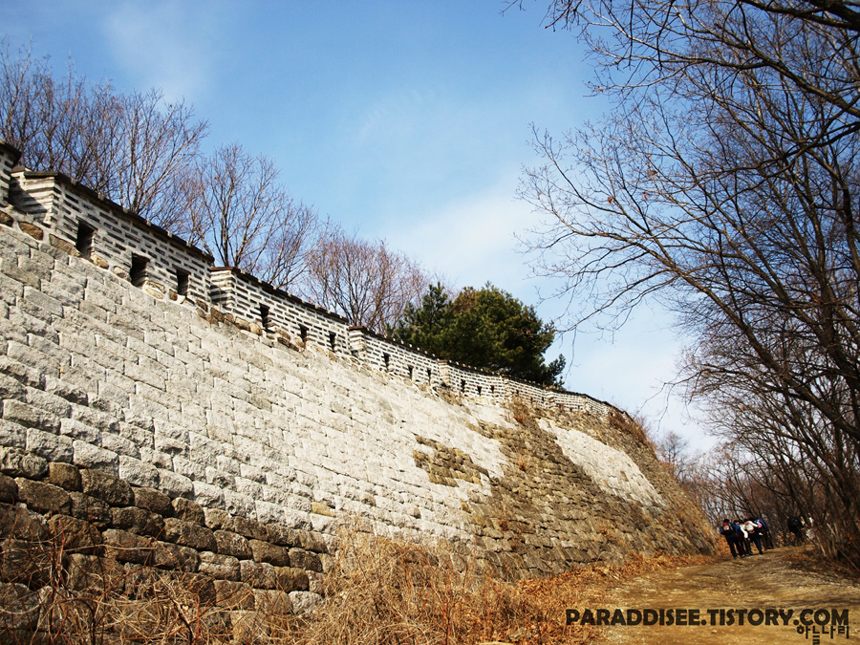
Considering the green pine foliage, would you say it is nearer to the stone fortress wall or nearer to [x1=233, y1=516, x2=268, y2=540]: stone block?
the stone fortress wall

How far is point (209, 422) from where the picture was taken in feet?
20.0

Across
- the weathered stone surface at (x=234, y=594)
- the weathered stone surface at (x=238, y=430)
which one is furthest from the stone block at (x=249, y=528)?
the weathered stone surface at (x=234, y=594)

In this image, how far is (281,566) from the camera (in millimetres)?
5777

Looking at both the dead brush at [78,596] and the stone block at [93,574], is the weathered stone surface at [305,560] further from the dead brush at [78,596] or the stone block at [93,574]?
the stone block at [93,574]

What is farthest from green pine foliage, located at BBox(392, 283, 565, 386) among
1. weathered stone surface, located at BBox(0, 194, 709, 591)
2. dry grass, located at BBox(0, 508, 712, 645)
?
dry grass, located at BBox(0, 508, 712, 645)

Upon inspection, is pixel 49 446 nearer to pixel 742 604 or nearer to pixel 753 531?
pixel 742 604

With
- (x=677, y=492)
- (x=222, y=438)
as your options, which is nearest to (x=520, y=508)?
(x=222, y=438)

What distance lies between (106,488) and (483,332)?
1571 centimetres

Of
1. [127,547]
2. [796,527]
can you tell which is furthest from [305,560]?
[796,527]

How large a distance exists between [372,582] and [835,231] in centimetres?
703

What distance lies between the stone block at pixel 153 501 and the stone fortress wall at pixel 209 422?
2 centimetres

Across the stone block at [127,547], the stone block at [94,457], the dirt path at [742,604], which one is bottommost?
the dirt path at [742,604]

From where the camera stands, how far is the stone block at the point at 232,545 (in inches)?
208

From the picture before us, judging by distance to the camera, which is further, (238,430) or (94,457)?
(238,430)
